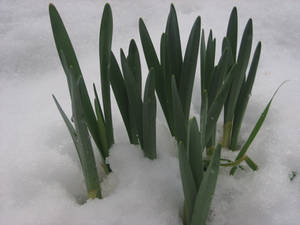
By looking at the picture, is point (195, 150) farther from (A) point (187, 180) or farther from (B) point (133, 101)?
(B) point (133, 101)

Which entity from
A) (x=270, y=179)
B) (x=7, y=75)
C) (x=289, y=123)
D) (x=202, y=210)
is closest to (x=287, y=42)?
(x=289, y=123)

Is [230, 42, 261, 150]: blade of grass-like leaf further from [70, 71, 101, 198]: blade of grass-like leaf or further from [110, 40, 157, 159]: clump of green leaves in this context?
[70, 71, 101, 198]: blade of grass-like leaf

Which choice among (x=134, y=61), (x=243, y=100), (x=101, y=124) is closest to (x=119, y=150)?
(x=101, y=124)

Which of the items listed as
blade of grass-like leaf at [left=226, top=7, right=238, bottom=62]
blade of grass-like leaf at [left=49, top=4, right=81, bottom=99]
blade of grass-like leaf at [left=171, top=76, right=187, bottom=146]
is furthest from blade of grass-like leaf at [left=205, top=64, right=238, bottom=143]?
blade of grass-like leaf at [left=49, top=4, right=81, bottom=99]

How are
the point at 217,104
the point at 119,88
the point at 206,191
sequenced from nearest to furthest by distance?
1. the point at 206,191
2. the point at 217,104
3. the point at 119,88

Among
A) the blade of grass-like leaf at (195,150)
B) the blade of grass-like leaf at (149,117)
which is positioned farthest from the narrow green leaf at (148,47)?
the blade of grass-like leaf at (195,150)

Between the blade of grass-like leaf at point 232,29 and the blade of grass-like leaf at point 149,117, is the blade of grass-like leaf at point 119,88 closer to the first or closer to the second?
the blade of grass-like leaf at point 149,117
